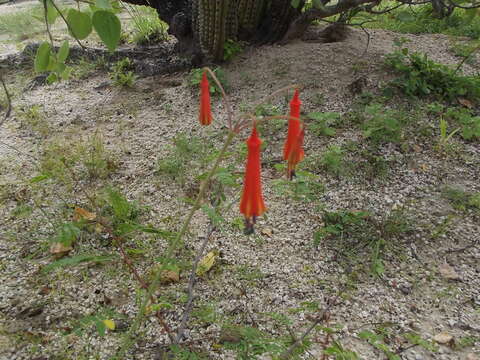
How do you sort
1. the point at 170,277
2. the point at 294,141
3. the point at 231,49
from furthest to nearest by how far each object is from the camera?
1. the point at 231,49
2. the point at 170,277
3. the point at 294,141

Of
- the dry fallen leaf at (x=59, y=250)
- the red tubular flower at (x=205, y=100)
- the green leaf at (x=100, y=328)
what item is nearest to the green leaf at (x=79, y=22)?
the red tubular flower at (x=205, y=100)

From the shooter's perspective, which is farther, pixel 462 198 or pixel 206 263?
pixel 462 198

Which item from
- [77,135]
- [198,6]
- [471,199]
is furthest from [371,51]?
[77,135]

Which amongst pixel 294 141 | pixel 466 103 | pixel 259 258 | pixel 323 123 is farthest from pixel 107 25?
pixel 466 103

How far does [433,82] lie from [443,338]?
2039 millimetres

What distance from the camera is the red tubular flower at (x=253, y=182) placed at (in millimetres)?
728

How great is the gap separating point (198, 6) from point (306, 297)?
8.90ft

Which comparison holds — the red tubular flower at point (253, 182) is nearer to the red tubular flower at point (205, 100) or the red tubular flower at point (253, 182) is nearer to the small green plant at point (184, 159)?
the red tubular flower at point (205, 100)

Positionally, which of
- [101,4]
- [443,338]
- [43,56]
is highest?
[101,4]

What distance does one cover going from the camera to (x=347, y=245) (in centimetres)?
167

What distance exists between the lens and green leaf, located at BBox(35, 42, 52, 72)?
91cm

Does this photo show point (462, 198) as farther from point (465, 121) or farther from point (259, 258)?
point (259, 258)

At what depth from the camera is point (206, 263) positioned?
158cm

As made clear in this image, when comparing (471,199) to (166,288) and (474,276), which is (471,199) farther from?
(166,288)
